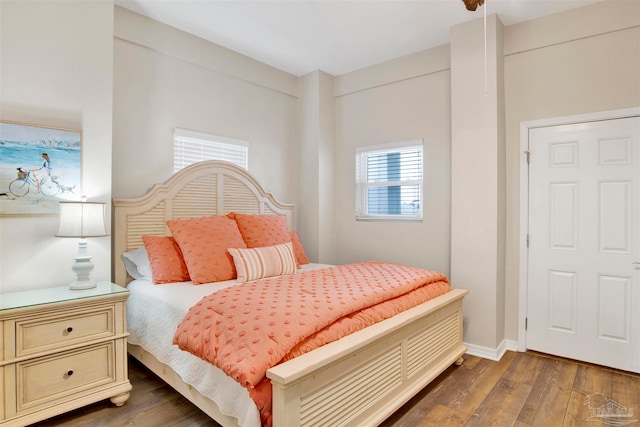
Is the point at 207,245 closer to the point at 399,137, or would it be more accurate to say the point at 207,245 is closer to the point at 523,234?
the point at 399,137

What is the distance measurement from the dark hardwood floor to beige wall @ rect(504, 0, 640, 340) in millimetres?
594

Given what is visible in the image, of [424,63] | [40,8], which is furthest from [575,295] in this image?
[40,8]

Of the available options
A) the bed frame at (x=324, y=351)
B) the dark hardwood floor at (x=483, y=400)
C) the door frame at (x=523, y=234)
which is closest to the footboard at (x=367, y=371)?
the bed frame at (x=324, y=351)

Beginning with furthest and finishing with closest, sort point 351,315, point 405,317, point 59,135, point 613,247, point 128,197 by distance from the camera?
point 128,197, point 613,247, point 59,135, point 405,317, point 351,315

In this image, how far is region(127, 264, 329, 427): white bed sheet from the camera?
5.46ft

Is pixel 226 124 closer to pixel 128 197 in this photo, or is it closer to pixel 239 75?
pixel 239 75

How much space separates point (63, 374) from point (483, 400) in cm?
252

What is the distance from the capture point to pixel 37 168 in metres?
2.27

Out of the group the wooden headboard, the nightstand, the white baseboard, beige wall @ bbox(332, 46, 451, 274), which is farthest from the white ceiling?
the white baseboard

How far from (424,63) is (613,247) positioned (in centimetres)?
231

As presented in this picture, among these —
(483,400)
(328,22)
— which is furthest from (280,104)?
(483,400)

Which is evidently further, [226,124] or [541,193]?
[226,124]

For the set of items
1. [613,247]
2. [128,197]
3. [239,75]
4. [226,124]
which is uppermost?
[239,75]

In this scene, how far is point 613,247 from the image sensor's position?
277cm
